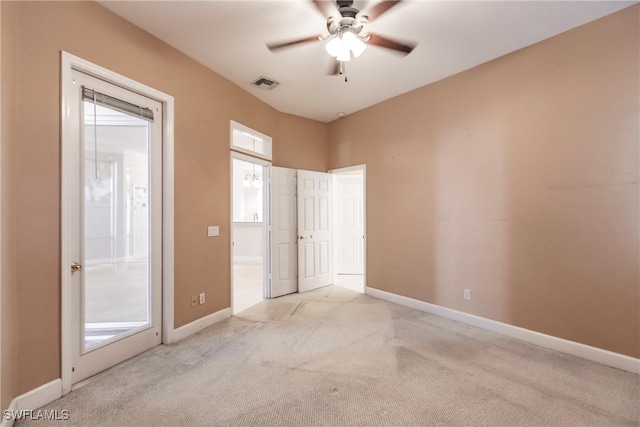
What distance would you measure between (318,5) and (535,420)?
133 inches

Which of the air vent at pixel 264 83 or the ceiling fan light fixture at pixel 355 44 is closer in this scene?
the ceiling fan light fixture at pixel 355 44

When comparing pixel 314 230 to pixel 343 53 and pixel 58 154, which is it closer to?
pixel 343 53

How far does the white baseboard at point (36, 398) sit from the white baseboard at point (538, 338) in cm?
375

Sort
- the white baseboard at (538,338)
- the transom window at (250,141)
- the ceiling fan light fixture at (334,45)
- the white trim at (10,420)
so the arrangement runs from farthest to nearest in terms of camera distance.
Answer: the transom window at (250,141), the white baseboard at (538,338), the ceiling fan light fixture at (334,45), the white trim at (10,420)

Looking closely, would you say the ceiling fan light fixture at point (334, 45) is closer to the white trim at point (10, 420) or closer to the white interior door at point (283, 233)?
the white interior door at point (283, 233)

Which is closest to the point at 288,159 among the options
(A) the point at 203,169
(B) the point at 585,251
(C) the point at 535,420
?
(A) the point at 203,169

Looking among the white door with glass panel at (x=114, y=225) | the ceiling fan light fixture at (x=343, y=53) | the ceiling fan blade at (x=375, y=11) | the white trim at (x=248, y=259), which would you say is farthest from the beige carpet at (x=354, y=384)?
the white trim at (x=248, y=259)

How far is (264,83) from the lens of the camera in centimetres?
371

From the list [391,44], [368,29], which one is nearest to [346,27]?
[391,44]

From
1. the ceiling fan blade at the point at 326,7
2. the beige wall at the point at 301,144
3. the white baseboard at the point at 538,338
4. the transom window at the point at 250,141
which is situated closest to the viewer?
the ceiling fan blade at the point at 326,7

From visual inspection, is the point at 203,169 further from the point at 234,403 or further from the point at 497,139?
the point at 497,139

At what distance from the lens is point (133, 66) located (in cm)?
256

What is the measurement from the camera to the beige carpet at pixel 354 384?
1.85 m

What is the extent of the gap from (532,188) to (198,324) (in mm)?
3894
